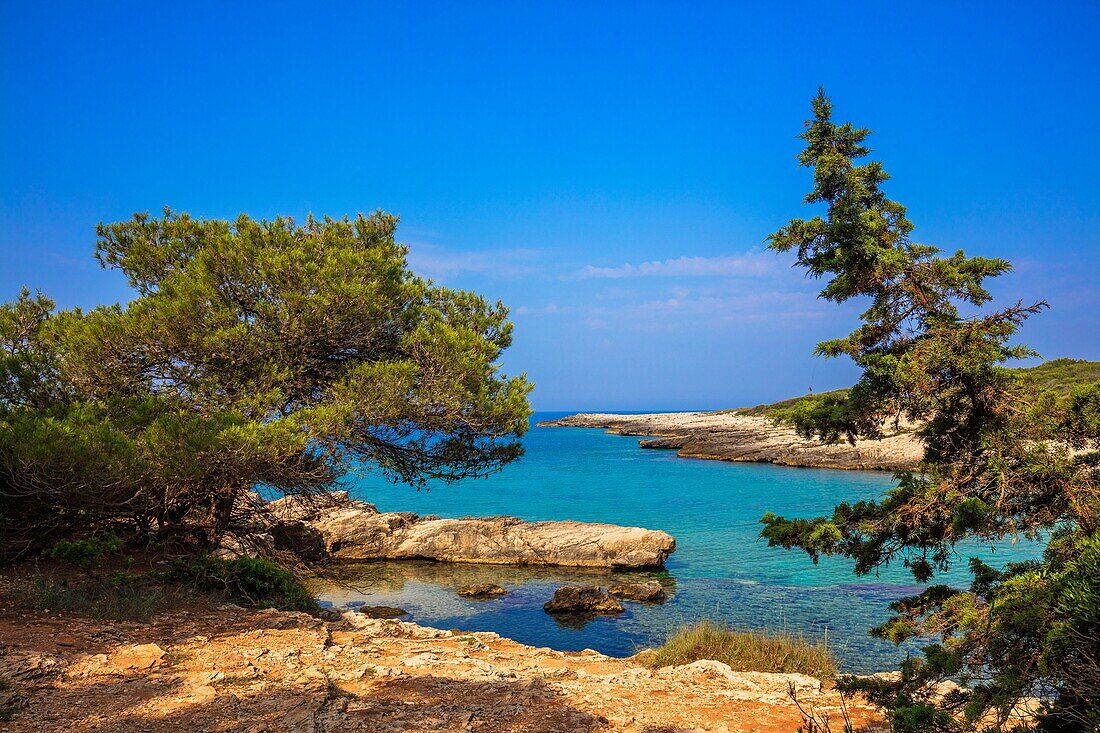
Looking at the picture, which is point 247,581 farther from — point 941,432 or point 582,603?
point 941,432

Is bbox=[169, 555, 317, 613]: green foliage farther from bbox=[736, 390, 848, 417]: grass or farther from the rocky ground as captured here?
bbox=[736, 390, 848, 417]: grass

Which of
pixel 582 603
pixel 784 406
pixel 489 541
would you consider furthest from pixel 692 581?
pixel 784 406

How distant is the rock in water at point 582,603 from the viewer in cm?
1834

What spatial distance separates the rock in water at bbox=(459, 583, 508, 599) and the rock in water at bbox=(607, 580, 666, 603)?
3.60 metres

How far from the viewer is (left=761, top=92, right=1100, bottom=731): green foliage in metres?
5.12

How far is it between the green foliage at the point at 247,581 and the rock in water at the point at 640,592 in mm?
10271

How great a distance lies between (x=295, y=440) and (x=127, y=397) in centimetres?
347

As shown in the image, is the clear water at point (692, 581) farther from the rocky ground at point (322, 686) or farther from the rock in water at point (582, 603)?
the rocky ground at point (322, 686)

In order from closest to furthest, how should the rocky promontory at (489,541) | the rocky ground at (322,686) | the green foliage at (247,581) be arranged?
1. the rocky ground at (322,686)
2. the green foliage at (247,581)
3. the rocky promontory at (489,541)

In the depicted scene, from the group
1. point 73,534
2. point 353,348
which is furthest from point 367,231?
point 73,534

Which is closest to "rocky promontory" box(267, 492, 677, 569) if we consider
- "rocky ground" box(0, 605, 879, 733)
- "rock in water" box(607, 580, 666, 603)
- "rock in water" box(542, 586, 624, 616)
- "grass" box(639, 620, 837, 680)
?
"rock in water" box(607, 580, 666, 603)

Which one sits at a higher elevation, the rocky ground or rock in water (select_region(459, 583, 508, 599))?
the rocky ground

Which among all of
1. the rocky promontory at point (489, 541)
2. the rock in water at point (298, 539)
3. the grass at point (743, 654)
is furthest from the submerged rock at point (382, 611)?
the grass at point (743, 654)

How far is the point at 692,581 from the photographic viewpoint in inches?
877
